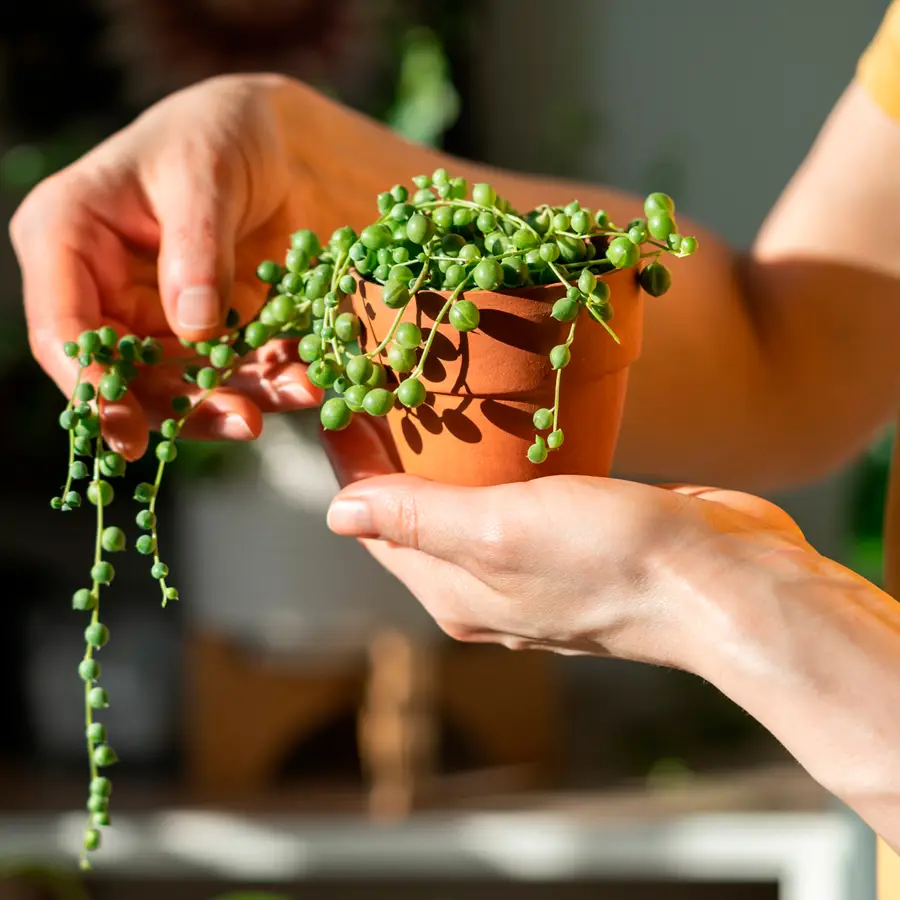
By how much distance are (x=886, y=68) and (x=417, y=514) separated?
55cm

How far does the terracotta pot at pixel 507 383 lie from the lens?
0.60 metres

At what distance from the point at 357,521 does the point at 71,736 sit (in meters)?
1.31

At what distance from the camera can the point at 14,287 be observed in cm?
209

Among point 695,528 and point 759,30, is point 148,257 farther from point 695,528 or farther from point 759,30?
point 759,30

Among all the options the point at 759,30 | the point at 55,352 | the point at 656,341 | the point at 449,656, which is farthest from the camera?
the point at 759,30

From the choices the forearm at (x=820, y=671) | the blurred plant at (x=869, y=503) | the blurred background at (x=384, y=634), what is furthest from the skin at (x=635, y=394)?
the blurred plant at (x=869, y=503)

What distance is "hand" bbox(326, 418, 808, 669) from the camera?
0.57 m

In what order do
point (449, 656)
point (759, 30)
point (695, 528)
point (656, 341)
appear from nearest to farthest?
point (695, 528), point (656, 341), point (449, 656), point (759, 30)

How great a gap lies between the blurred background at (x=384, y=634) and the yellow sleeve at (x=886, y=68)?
0.84 meters

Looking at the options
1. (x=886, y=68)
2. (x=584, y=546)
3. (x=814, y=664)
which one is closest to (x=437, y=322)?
(x=584, y=546)

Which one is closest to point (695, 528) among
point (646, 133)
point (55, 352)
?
point (55, 352)

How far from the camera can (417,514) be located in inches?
24.5

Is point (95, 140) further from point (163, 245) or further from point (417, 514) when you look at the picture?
point (417, 514)

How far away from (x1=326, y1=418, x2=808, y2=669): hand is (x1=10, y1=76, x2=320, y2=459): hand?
0.11 m
